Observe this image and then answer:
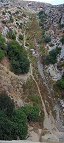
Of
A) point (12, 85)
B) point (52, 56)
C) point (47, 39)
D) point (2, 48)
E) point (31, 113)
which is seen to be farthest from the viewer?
point (47, 39)

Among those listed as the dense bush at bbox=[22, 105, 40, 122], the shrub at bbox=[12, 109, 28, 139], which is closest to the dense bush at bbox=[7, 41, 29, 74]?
the dense bush at bbox=[22, 105, 40, 122]

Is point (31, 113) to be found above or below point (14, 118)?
above

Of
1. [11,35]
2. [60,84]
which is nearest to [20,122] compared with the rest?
[60,84]

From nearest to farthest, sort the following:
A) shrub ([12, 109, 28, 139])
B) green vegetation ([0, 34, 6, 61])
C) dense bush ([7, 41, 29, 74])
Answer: shrub ([12, 109, 28, 139]) → dense bush ([7, 41, 29, 74]) → green vegetation ([0, 34, 6, 61])

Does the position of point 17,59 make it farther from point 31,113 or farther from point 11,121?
point 11,121

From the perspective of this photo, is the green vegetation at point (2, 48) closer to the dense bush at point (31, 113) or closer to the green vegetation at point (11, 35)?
the green vegetation at point (11, 35)

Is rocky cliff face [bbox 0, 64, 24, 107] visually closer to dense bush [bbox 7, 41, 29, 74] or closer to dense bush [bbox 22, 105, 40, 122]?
dense bush [bbox 22, 105, 40, 122]

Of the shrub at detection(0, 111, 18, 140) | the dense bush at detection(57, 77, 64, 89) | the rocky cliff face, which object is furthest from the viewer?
the dense bush at detection(57, 77, 64, 89)

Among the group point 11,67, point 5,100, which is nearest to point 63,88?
point 11,67
